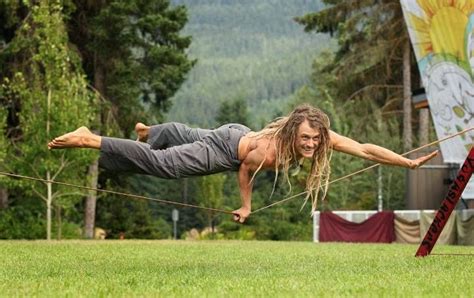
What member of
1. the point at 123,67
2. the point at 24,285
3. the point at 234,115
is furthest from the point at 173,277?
the point at 234,115

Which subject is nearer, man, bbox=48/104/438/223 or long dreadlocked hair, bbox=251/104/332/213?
man, bbox=48/104/438/223

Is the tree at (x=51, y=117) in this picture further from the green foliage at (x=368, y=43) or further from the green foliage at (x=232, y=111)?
the green foliage at (x=232, y=111)

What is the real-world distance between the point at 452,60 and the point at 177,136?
1587cm

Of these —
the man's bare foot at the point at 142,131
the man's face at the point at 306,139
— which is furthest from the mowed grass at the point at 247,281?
the man's bare foot at the point at 142,131

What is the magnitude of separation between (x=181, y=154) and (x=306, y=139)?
135 cm

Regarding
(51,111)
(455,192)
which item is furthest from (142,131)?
(51,111)

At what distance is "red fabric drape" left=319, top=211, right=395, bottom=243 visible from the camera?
37.4 metres

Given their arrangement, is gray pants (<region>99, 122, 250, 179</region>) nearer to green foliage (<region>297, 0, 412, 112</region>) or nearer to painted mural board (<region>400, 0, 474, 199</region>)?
painted mural board (<region>400, 0, 474, 199</region>)

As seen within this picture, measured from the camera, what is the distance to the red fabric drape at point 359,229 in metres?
→ 37.4

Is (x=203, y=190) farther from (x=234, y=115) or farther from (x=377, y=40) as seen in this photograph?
(x=234, y=115)

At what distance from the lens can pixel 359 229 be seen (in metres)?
38.4

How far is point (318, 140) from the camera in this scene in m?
10.5

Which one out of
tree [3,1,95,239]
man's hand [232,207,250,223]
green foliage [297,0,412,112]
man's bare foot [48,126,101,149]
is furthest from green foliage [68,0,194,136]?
man's bare foot [48,126,101,149]

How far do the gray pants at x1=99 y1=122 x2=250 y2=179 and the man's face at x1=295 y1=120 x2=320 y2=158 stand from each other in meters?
0.65
